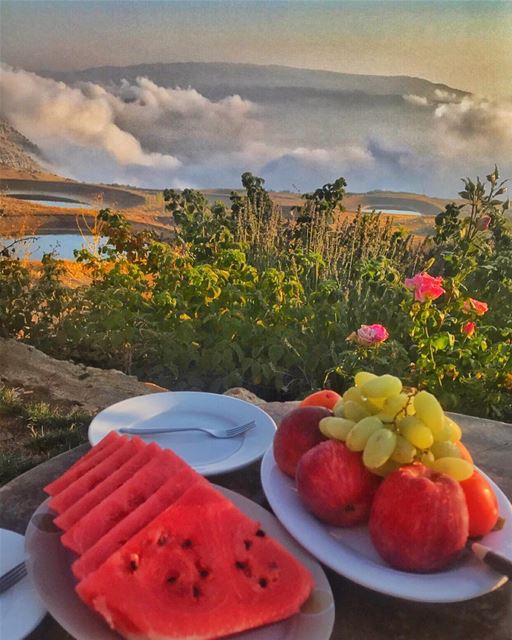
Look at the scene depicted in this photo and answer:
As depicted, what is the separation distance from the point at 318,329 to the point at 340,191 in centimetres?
242

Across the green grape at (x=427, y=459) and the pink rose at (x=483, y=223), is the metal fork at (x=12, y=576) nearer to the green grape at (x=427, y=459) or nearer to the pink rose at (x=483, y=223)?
the green grape at (x=427, y=459)

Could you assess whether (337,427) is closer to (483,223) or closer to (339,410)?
(339,410)

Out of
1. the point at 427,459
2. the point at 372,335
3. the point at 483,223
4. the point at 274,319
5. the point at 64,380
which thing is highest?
the point at 483,223

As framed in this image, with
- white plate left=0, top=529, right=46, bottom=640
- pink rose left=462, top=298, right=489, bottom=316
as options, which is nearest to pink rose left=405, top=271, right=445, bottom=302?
pink rose left=462, top=298, right=489, bottom=316

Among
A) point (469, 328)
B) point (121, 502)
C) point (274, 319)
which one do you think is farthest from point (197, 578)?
A: point (274, 319)

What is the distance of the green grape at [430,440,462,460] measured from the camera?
3.16 ft

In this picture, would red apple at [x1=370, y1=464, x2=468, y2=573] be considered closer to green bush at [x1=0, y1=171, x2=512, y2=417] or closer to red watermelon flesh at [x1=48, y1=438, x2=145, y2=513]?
red watermelon flesh at [x1=48, y1=438, x2=145, y2=513]

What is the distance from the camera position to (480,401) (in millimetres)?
2980

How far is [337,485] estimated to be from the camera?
3.02 feet

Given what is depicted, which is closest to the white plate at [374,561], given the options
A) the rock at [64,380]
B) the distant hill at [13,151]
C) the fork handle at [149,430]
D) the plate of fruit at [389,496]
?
the plate of fruit at [389,496]

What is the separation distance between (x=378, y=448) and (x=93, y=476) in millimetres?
444

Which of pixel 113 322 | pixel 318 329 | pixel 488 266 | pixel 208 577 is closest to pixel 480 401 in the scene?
pixel 488 266

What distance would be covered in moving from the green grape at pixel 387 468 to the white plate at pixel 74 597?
166 mm

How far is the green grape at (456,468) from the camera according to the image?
918 millimetres
